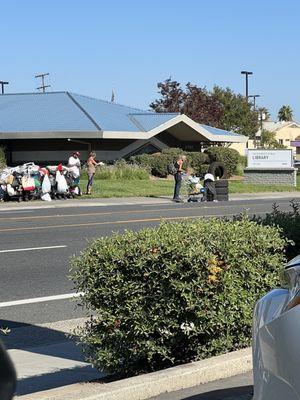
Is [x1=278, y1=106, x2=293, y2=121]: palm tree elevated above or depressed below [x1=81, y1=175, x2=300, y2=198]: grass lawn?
above

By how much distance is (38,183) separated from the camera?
25.8 metres

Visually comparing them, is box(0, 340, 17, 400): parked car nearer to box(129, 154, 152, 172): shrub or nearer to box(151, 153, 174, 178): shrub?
box(129, 154, 152, 172): shrub

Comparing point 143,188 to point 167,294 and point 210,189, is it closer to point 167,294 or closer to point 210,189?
point 210,189

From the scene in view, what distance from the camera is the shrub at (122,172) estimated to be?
35406 millimetres

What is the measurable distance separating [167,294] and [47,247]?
26.4ft

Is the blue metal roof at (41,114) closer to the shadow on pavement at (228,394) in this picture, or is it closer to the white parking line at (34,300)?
the white parking line at (34,300)

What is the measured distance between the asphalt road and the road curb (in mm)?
1840

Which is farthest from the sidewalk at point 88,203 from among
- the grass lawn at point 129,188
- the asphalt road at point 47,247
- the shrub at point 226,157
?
the shrub at point 226,157

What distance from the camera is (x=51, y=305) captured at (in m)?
8.04

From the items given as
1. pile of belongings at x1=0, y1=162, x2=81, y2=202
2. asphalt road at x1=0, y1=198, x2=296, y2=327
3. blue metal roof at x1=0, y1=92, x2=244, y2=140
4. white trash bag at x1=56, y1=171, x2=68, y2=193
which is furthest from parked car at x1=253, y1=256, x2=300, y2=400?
blue metal roof at x1=0, y1=92, x2=244, y2=140

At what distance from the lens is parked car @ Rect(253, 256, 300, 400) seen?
2668 millimetres

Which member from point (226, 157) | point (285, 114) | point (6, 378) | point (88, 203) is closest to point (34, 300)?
point (6, 378)

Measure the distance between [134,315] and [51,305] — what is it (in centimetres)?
350

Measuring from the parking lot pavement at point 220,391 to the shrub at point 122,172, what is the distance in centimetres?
3048
